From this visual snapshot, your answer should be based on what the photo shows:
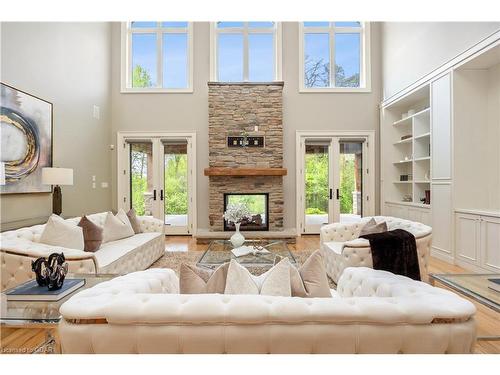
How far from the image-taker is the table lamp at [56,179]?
386 centimetres

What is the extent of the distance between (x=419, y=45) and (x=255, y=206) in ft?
14.0

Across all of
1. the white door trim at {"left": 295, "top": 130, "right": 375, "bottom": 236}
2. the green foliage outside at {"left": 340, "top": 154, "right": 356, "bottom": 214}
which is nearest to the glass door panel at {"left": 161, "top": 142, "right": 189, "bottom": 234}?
the white door trim at {"left": 295, "top": 130, "right": 375, "bottom": 236}

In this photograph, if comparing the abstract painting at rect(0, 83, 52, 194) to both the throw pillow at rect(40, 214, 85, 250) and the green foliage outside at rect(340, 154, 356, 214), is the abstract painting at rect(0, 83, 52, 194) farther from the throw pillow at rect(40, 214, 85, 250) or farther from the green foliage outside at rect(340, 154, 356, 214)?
the green foliage outside at rect(340, 154, 356, 214)

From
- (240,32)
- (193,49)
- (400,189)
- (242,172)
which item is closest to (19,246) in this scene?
(242,172)

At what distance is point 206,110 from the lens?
22.0 ft

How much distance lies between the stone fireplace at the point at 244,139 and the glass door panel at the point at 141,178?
1.52m

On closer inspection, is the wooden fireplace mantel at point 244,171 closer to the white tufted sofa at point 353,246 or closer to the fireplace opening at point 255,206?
the fireplace opening at point 255,206

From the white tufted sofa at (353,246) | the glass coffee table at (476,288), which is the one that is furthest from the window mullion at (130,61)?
the glass coffee table at (476,288)

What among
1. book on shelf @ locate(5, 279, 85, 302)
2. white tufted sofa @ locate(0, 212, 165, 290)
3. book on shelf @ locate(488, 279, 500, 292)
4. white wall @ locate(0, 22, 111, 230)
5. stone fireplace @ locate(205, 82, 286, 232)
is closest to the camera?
book on shelf @ locate(5, 279, 85, 302)

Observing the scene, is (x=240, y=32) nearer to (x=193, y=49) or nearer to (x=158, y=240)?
(x=193, y=49)

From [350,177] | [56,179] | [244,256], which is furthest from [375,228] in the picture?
[56,179]

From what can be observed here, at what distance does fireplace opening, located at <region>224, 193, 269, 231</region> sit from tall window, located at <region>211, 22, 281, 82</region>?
8.84 feet

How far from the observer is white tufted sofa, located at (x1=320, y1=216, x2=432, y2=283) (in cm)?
295

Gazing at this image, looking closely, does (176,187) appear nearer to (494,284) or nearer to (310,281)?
(310,281)
